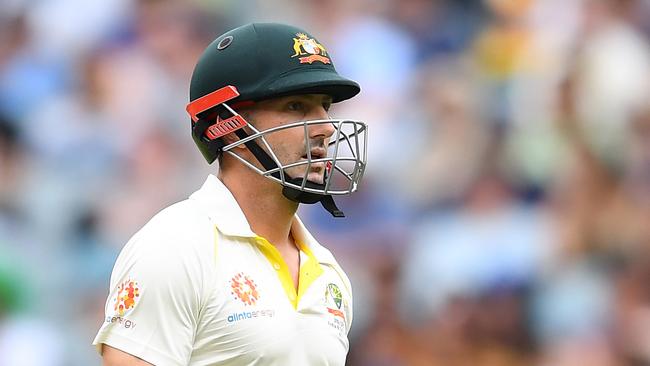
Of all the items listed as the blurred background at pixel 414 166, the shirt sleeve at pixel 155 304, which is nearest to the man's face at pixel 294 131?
the shirt sleeve at pixel 155 304

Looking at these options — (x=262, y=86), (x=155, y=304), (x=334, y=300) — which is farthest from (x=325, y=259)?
(x=155, y=304)

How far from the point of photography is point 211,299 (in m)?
3.29

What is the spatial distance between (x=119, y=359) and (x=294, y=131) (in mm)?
805

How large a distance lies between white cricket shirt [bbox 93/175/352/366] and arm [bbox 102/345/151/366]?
0.05ft

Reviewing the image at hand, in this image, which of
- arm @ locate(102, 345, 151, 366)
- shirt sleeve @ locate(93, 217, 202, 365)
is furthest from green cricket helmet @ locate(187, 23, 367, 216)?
arm @ locate(102, 345, 151, 366)

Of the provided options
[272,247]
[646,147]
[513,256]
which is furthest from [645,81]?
[272,247]

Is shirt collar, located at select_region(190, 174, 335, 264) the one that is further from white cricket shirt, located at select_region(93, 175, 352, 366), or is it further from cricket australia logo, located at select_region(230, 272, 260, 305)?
cricket australia logo, located at select_region(230, 272, 260, 305)

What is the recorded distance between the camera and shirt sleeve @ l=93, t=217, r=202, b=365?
3.19m

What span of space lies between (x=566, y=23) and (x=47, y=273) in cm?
330

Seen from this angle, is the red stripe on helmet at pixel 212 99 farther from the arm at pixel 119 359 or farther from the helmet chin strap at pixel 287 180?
the arm at pixel 119 359

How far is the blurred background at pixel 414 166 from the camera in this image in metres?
6.22

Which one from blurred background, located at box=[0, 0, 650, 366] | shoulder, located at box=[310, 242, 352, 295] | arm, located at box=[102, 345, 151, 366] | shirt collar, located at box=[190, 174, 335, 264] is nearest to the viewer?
arm, located at box=[102, 345, 151, 366]

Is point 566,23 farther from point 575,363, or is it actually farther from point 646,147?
point 575,363

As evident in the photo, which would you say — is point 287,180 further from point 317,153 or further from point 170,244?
point 170,244
